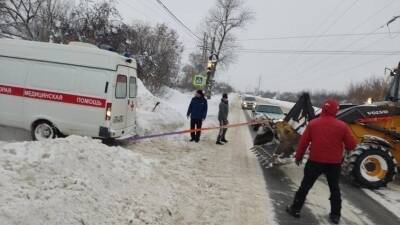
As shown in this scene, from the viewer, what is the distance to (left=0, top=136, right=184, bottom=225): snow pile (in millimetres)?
5395

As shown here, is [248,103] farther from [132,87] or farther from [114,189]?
[114,189]

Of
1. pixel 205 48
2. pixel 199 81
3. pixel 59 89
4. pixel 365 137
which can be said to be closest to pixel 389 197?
pixel 365 137

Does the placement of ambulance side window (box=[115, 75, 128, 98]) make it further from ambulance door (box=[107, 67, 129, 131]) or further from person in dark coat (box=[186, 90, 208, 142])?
person in dark coat (box=[186, 90, 208, 142])

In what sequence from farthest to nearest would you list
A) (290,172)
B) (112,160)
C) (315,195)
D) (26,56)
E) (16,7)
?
(16,7) → (26,56) → (290,172) → (315,195) → (112,160)

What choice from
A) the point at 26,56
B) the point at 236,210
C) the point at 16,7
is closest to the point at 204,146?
the point at 26,56

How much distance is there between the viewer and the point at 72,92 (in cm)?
1187

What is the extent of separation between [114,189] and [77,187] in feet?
2.41

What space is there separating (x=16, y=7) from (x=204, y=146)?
2698 centimetres

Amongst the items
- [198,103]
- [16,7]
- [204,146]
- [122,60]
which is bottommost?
[204,146]

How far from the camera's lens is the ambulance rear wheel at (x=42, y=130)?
39.7ft

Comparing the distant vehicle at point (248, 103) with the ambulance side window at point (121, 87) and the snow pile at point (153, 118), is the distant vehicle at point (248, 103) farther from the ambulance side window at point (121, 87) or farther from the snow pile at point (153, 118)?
the ambulance side window at point (121, 87)

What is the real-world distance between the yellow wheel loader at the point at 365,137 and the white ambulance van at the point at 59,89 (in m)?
4.17

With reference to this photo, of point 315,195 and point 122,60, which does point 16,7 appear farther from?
point 315,195

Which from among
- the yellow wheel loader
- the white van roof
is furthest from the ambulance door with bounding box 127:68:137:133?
the yellow wheel loader
